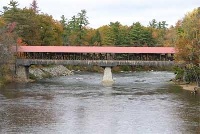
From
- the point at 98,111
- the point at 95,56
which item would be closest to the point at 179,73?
the point at 95,56

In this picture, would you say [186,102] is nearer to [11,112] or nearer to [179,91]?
[179,91]

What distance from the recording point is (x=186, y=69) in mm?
54625

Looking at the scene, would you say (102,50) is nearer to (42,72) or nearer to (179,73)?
(179,73)

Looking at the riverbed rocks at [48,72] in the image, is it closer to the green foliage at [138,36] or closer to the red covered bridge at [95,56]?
the red covered bridge at [95,56]

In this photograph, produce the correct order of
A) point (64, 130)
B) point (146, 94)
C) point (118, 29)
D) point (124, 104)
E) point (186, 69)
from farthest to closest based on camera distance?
point (118, 29) < point (186, 69) < point (146, 94) < point (124, 104) < point (64, 130)

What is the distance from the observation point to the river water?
88.1 feet

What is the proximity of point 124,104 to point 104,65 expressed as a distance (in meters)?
23.0

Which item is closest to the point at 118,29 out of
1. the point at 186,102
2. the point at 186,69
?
the point at 186,69

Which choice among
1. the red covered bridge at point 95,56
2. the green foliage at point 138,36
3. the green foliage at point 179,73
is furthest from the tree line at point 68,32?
→ the green foliage at point 179,73

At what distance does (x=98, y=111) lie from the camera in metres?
33.7

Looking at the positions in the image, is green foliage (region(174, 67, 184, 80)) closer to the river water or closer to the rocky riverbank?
the river water

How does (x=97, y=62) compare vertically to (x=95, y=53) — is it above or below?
below

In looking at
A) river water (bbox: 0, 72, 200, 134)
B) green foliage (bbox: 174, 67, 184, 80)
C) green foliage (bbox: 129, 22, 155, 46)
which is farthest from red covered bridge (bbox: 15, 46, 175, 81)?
green foliage (bbox: 129, 22, 155, 46)

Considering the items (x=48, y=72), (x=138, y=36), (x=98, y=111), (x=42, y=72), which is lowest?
(x=98, y=111)
